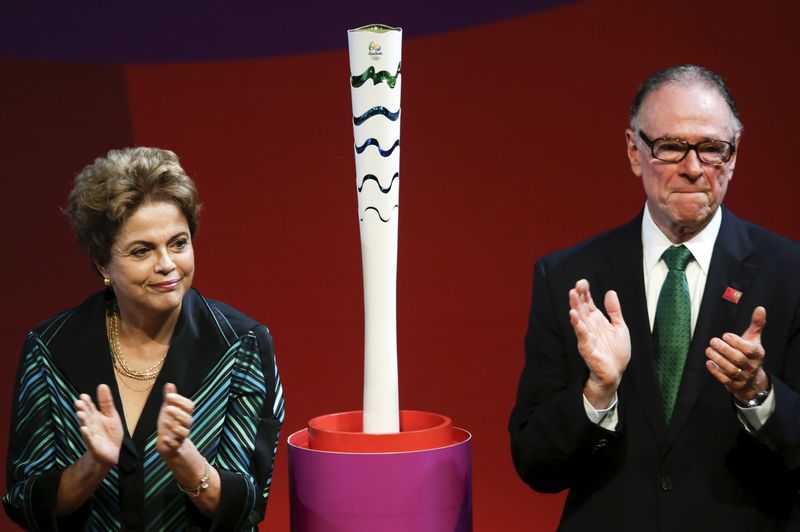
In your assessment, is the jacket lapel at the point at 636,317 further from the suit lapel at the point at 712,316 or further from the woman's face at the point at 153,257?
the woman's face at the point at 153,257

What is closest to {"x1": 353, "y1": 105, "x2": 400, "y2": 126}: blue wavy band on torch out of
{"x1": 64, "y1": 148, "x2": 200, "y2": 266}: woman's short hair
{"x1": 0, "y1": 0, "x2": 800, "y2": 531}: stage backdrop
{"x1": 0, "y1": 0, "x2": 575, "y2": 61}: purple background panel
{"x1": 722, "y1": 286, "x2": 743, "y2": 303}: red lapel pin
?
{"x1": 64, "y1": 148, "x2": 200, "y2": 266}: woman's short hair

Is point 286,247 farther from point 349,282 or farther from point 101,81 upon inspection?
point 101,81

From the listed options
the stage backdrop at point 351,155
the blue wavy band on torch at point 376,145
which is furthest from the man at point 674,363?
the stage backdrop at point 351,155

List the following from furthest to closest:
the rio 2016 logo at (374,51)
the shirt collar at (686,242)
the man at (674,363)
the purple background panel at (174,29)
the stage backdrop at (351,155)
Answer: the purple background panel at (174,29) → the stage backdrop at (351,155) → the rio 2016 logo at (374,51) → the shirt collar at (686,242) → the man at (674,363)

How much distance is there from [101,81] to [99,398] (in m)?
2.24

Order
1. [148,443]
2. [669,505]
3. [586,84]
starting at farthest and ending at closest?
[586,84] < [148,443] < [669,505]

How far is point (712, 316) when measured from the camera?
7.45 feet

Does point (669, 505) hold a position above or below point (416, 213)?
below

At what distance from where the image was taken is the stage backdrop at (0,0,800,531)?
12.5 feet

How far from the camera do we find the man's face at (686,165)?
2.28 m

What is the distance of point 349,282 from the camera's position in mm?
4070

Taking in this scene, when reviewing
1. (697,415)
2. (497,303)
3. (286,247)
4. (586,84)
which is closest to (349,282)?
(286,247)

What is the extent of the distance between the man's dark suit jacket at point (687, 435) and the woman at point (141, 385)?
Result: 2.08 feet

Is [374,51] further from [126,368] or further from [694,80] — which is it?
[126,368]
